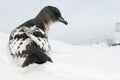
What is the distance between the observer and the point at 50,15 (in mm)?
7180

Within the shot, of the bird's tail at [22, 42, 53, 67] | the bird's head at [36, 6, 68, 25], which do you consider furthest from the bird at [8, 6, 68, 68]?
the bird's head at [36, 6, 68, 25]

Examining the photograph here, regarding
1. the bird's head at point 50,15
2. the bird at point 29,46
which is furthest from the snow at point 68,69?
the bird's head at point 50,15

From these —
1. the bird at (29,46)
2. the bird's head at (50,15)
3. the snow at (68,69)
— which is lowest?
the snow at (68,69)

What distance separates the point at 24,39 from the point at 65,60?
2.50 ft

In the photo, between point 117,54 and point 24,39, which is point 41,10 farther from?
point 24,39

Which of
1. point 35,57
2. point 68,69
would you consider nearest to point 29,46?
point 35,57

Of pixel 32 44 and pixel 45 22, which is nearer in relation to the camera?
pixel 32 44

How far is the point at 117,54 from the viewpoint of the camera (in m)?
6.73

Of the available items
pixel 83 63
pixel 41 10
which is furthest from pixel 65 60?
pixel 41 10

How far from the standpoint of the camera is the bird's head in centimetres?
706

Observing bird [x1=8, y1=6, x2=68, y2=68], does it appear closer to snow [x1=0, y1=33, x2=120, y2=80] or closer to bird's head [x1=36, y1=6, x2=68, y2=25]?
snow [x1=0, y1=33, x2=120, y2=80]

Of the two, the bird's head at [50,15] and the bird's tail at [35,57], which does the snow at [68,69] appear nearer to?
the bird's tail at [35,57]

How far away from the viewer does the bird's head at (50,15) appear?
23.2 feet

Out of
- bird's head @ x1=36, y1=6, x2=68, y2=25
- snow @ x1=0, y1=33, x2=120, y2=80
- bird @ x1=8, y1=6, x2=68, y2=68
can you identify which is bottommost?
snow @ x1=0, y1=33, x2=120, y2=80
